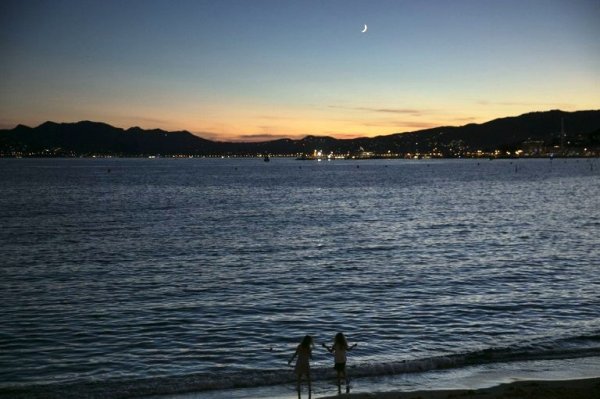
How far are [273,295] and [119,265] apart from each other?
14056 mm

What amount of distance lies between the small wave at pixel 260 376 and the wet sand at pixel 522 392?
2.76 m

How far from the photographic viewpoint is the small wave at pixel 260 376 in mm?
17281

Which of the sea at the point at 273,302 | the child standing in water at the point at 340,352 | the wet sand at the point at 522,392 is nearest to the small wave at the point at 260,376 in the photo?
the sea at the point at 273,302

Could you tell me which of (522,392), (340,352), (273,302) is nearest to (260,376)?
(340,352)

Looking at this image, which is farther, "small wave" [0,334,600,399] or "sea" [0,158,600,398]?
"sea" [0,158,600,398]

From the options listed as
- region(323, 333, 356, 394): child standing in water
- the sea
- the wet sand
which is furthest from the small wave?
the wet sand

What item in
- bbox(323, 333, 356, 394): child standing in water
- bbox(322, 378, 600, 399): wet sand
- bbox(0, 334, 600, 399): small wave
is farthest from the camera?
bbox(0, 334, 600, 399): small wave

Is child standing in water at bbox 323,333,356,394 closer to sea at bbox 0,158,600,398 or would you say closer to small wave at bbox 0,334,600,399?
sea at bbox 0,158,600,398

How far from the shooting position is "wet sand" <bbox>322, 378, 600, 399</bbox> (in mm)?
15116

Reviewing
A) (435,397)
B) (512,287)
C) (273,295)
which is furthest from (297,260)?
(435,397)

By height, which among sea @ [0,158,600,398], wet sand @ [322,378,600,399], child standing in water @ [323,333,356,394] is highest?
child standing in water @ [323,333,356,394]

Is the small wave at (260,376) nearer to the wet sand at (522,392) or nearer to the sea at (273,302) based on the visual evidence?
the sea at (273,302)

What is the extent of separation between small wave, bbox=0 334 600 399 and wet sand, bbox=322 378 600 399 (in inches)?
109

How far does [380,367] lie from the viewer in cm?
1909
